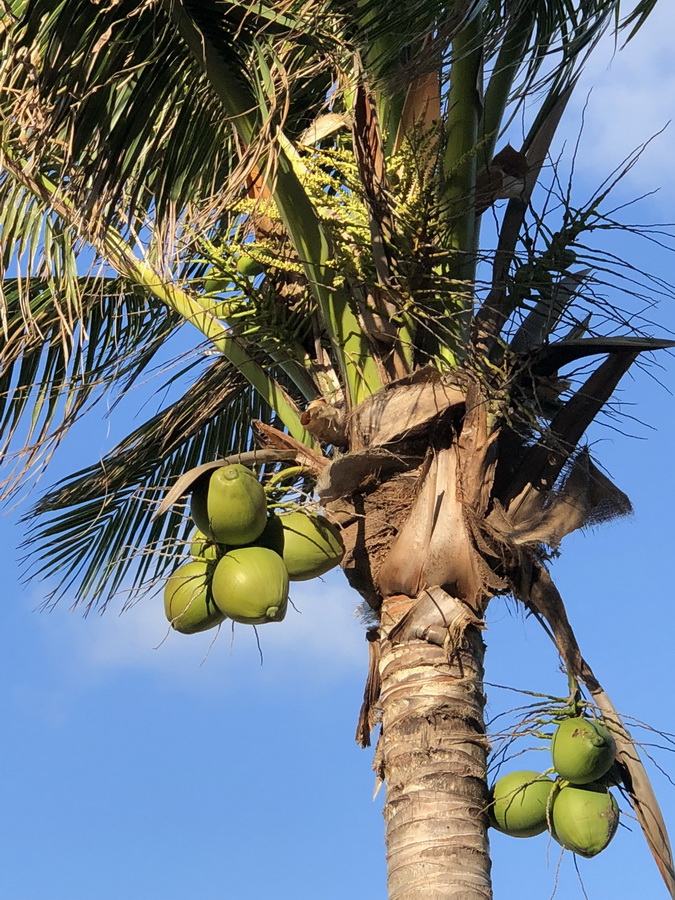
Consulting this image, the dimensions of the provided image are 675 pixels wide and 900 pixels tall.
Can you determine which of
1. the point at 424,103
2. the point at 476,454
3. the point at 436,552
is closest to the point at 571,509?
the point at 476,454

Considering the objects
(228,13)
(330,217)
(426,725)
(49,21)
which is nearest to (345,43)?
(228,13)

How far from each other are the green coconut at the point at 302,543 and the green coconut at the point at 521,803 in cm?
77

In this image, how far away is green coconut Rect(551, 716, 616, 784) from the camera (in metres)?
3.02

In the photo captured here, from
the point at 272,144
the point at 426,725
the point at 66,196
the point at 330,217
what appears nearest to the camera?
the point at 272,144

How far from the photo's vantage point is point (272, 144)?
284 centimetres

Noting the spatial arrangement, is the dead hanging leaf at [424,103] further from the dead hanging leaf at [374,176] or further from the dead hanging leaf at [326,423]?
the dead hanging leaf at [326,423]

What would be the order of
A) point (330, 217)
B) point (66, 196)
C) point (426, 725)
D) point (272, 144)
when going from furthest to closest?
point (66, 196)
point (330, 217)
point (426, 725)
point (272, 144)

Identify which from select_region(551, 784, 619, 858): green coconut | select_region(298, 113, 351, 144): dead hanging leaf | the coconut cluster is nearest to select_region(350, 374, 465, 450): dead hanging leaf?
select_region(298, 113, 351, 144): dead hanging leaf

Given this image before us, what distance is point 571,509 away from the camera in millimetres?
3393

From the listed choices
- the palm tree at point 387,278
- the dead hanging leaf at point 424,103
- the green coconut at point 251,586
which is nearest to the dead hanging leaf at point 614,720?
the palm tree at point 387,278

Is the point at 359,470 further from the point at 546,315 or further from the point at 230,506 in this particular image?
the point at 546,315

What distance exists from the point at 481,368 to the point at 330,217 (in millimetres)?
619

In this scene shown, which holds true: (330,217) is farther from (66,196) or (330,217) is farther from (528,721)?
(528,721)

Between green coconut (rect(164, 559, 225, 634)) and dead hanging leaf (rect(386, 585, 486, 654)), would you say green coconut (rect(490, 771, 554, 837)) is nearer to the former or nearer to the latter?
dead hanging leaf (rect(386, 585, 486, 654))
